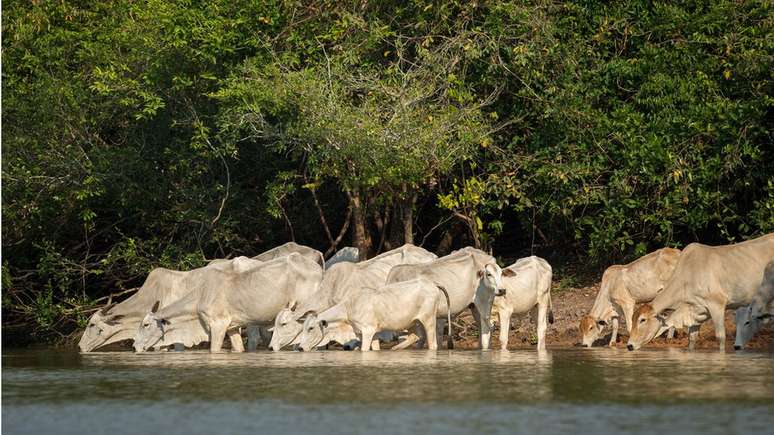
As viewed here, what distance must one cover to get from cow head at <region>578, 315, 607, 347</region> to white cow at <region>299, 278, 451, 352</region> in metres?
2.61

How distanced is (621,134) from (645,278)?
266 cm

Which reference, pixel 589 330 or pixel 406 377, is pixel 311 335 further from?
pixel 406 377

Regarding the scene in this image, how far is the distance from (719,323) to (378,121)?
6124 mm

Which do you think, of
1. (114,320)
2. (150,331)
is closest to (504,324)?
(150,331)

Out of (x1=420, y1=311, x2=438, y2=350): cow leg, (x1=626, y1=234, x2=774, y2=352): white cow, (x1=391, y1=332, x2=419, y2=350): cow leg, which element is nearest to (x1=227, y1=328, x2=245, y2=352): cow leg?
(x1=391, y1=332, x2=419, y2=350): cow leg

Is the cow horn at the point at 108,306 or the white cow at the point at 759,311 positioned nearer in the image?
the white cow at the point at 759,311

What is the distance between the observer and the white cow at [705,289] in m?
17.1

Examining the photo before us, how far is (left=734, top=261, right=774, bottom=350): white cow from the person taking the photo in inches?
650

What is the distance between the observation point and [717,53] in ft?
68.1

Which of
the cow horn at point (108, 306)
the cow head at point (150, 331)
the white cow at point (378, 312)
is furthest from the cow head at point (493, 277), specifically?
the cow horn at point (108, 306)

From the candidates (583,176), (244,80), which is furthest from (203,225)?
(583,176)

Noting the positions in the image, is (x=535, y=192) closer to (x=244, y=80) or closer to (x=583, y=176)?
(x=583, y=176)

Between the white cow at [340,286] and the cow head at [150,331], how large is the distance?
1.60 metres

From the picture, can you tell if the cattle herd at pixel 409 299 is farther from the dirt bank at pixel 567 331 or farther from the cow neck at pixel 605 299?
the dirt bank at pixel 567 331
